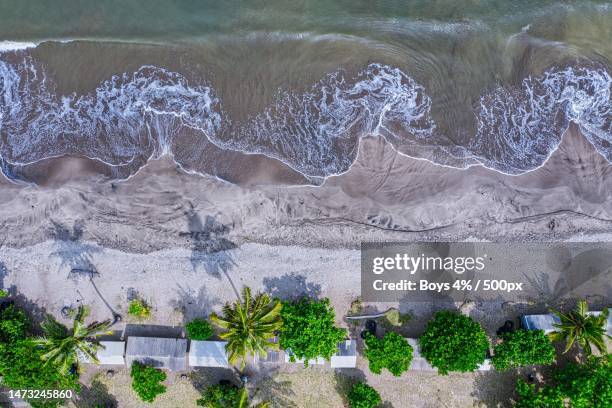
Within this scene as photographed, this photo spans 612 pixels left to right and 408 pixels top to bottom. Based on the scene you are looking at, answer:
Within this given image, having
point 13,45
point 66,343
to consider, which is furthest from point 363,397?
point 13,45

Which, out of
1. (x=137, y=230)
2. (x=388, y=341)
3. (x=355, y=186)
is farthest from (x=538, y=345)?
(x=137, y=230)

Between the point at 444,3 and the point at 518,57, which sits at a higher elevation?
the point at 444,3

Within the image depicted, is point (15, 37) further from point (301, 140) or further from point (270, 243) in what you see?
point (270, 243)

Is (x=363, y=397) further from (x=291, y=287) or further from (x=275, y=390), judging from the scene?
(x=291, y=287)

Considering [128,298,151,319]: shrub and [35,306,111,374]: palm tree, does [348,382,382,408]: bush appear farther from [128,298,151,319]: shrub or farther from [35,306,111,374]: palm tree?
[35,306,111,374]: palm tree

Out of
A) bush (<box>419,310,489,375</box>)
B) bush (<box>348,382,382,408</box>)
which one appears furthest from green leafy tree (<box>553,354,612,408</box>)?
bush (<box>348,382,382,408</box>)

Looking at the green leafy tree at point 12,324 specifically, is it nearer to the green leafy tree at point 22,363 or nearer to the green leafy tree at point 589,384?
the green leafy tree at point 22,363
